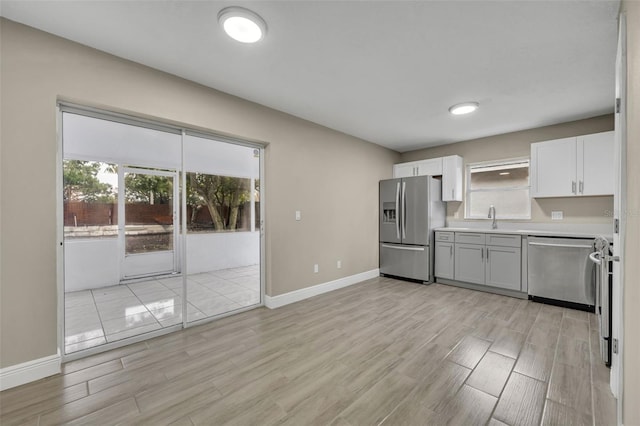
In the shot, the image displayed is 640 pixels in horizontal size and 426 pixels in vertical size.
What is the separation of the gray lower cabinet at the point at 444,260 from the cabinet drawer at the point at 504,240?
579mm

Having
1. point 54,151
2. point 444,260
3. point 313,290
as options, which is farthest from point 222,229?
point 444,260

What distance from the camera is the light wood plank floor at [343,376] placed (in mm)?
1601

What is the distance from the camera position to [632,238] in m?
1.27

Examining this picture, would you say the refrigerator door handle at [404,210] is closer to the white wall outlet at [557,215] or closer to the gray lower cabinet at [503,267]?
the gray lower cabinet at [503,267]

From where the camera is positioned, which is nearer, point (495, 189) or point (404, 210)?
point (495, 189)

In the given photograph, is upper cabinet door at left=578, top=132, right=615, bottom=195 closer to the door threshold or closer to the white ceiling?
the white ceiling

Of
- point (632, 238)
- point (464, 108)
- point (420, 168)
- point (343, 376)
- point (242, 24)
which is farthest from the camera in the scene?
point (420, 168)

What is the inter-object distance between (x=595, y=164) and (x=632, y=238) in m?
3.14

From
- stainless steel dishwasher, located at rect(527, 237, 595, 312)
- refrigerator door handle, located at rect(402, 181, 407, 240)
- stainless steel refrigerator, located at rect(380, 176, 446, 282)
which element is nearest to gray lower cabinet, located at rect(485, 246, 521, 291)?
stainless steel dishwasher, located at rect(527, 237, 595, 312)

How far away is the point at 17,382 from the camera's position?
185 cm

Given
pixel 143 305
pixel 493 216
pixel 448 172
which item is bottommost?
pixel 143 305

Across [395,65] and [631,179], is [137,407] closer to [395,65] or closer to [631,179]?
[631,179]

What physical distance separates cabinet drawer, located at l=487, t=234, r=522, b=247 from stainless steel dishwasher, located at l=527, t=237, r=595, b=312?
15cm

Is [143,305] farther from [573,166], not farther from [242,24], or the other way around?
[573,166]
